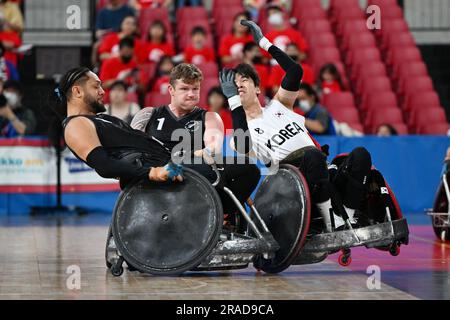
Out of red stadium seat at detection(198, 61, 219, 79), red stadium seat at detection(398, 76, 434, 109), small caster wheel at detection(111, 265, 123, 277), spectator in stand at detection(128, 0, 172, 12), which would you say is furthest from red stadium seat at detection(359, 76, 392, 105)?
small caster wheel at detection(111, 265, 123, 277)

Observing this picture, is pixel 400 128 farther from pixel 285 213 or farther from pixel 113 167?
pixel 113 167

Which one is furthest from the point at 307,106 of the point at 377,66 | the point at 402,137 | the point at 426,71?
the point at 426,71

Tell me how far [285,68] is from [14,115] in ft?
27.0

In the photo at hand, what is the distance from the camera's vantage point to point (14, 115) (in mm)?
16281

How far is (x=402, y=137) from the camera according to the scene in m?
16.1

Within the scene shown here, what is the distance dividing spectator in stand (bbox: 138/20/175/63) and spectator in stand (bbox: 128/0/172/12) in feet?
4.92

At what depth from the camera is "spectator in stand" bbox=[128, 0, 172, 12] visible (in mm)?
18844

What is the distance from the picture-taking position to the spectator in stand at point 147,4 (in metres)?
18.8

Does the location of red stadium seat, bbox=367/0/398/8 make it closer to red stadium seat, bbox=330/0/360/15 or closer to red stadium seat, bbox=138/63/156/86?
red stadium seat, bbox=330/0/360/15

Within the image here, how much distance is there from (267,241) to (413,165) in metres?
8.04

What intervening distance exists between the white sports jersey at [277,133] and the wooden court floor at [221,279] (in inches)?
40.2

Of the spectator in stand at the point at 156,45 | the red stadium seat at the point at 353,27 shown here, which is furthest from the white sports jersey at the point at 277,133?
the red stadium seat at the point at 353,27

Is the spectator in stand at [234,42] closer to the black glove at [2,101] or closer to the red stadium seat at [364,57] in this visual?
the red stadium seat at [364,57]
